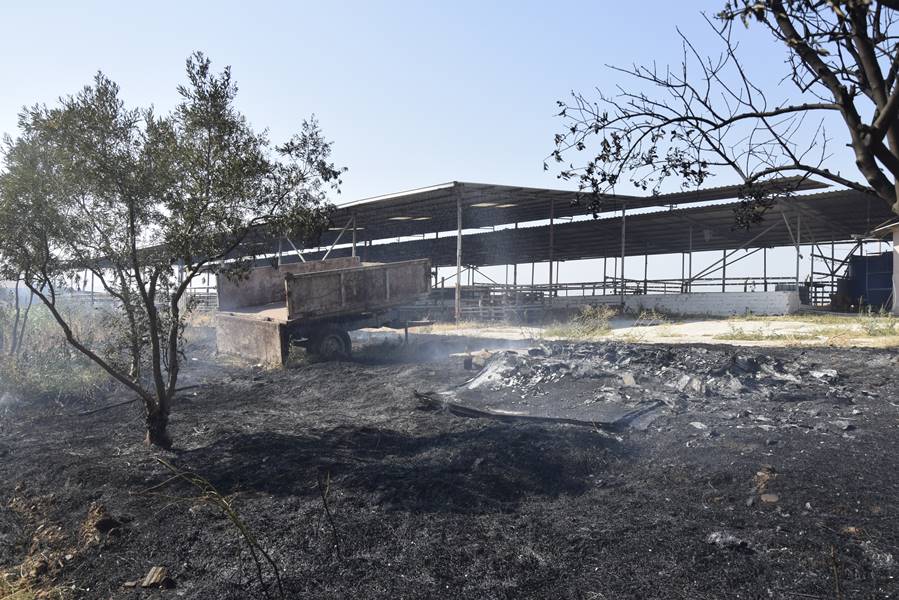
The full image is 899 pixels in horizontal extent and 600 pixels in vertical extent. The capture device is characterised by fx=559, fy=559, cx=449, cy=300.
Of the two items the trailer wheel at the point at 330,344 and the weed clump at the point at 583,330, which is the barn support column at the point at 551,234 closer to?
the weed clump at the point at 583,330

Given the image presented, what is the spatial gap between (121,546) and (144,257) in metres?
3.08

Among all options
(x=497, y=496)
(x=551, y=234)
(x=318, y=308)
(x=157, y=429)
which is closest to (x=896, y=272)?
(x=551, y=234)

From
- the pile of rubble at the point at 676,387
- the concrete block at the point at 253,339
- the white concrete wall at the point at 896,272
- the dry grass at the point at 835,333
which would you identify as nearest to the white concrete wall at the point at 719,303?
the white concrete wall at the point at 896,272

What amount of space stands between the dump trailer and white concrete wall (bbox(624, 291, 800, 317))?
1202 centimetres

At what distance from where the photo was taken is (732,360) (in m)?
8.30

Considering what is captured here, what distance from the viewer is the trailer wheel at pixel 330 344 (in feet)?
38.2

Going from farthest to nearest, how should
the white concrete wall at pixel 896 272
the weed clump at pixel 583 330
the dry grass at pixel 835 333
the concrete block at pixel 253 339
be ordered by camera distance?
the white concrete wall at pixel 896 272 → the weed clump at pixel 583 330 → the dry grass at pixel 835 333 → the concrete block at pixel 253 339

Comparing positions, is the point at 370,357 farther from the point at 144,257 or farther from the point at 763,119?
the point at 763,119

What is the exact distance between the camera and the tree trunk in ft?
20.3

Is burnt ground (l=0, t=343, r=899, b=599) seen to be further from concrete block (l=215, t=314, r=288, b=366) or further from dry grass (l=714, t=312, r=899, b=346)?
dry grass (l=714, t=312, r=899, b=346)

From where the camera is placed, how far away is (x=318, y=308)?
1110 cm

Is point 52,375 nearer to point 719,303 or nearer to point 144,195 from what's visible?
point 144,195

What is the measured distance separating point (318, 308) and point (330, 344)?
106cm

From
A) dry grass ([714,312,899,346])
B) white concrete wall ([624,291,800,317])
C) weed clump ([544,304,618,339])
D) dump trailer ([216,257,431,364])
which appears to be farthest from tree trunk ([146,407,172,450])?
white concrete wall ([624,291,800,317])
